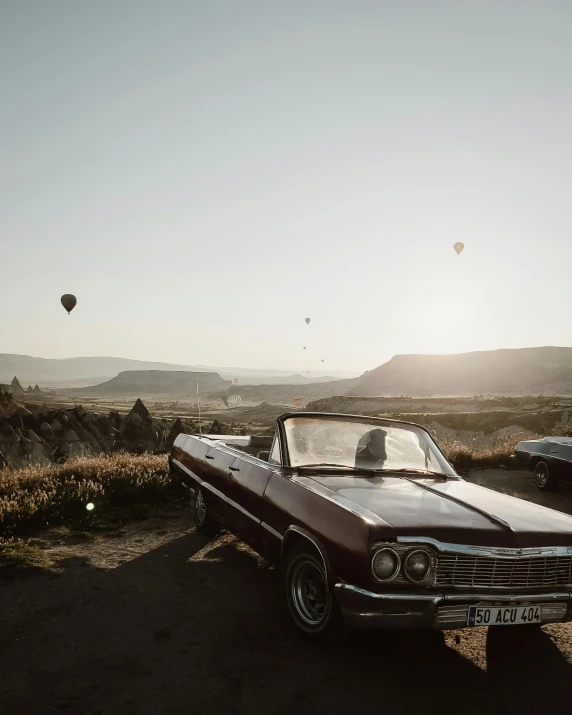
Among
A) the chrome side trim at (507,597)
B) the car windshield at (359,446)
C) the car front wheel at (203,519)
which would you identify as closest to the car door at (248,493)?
the car windshield at (359,446)

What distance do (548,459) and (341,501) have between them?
26.9ft

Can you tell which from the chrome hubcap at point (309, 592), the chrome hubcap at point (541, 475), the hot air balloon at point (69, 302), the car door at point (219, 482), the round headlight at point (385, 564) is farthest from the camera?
the hot air balloon at point (69, 302)

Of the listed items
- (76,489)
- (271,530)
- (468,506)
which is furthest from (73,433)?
(468,506)

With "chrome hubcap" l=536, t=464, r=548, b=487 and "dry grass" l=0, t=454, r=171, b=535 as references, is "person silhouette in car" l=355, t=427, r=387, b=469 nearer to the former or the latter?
"dry grass" l=0, t=454, r=171, b=535

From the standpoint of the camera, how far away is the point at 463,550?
3.33m

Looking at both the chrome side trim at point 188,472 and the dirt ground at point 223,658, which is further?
the chrome side trim at point 188,472

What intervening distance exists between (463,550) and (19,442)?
28.6 m

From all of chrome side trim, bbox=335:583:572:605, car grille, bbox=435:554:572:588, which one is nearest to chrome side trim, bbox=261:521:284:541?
chrome side trim, bbox=335:583:572:605

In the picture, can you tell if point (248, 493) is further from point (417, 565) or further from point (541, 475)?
point (541, 475)

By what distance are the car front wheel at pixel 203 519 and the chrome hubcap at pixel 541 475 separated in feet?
22.9

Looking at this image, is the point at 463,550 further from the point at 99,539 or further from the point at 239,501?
the point at 99,539

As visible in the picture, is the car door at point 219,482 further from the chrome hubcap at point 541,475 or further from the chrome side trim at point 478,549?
the chrome hubcap at point 541,475

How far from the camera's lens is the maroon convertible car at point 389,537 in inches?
129

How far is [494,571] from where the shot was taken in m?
3.39
